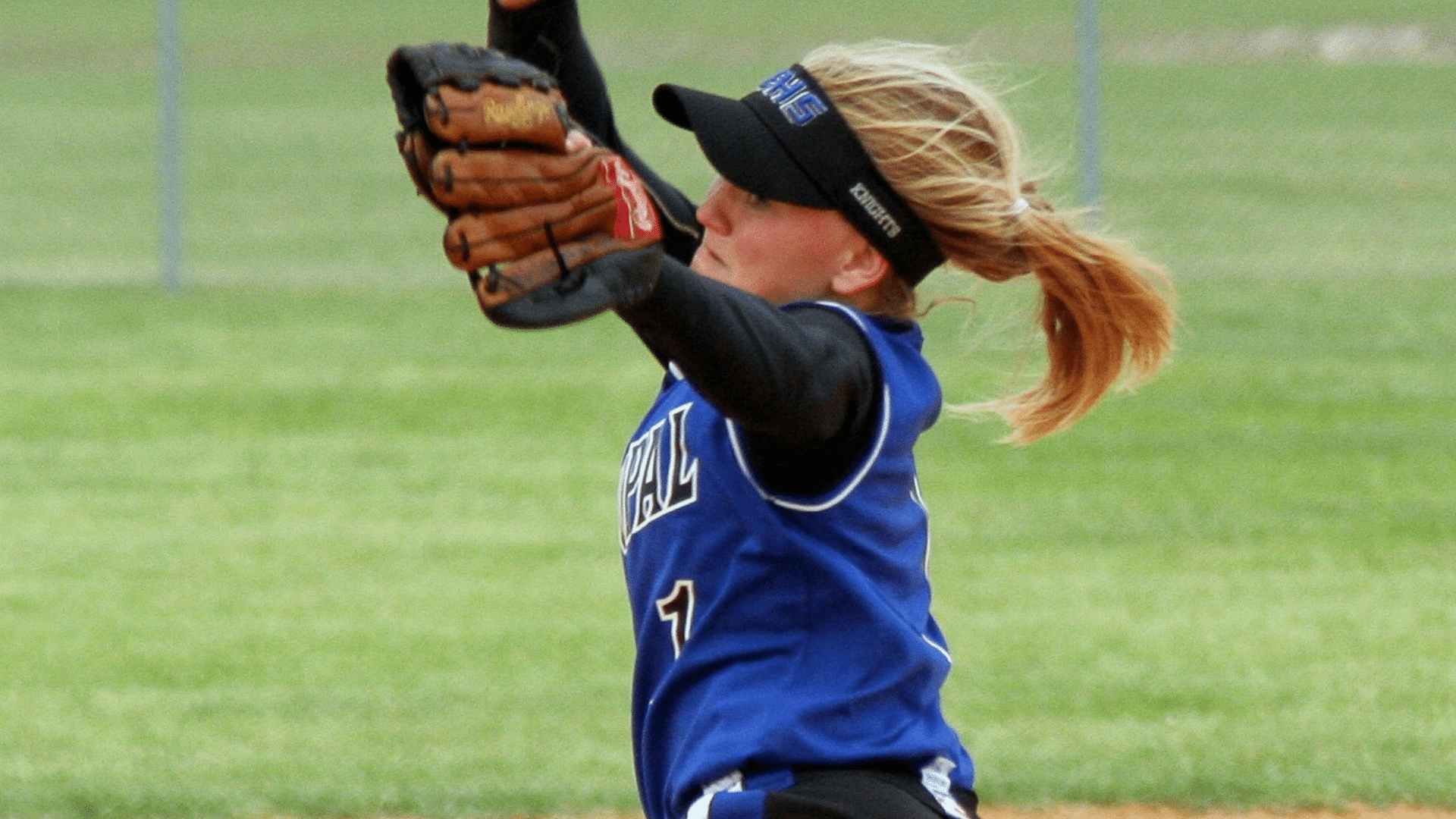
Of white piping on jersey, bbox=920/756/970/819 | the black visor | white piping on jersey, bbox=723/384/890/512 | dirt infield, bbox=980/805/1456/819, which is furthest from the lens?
dirt infield, bbox=980/805/1456/819

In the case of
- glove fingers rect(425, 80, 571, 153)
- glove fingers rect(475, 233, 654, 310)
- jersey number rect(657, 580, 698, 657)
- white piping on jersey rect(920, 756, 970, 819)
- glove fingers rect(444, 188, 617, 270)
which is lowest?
white piping on jersey rect(920, 756, 970, 819)

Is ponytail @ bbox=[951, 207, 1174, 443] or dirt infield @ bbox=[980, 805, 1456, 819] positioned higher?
ponytail @ bbox=[951, 207, 1174, 443]

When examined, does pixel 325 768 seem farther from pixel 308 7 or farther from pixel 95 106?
pixel 308 7

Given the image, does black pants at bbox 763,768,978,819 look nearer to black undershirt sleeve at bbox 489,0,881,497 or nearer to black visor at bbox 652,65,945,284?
black undershirt sleeve at bbox 489,0,881,497

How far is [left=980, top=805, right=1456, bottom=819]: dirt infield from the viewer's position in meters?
4.38

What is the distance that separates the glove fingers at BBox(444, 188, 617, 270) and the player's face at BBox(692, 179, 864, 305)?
49 centimetres

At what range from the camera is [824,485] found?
222 centimetres

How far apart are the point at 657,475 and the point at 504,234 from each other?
0.64 m

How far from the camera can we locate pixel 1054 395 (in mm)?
2732

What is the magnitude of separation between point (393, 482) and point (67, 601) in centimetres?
164

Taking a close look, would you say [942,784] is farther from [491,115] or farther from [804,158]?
[491,115]

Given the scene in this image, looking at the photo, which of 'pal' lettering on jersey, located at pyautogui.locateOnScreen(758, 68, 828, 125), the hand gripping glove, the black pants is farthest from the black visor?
the black pants

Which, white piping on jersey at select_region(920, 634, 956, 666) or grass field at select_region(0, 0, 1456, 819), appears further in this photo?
grass field at select_region(0, 0, 1456, 819)

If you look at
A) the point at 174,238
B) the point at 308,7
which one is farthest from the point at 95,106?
the point at 174,238
